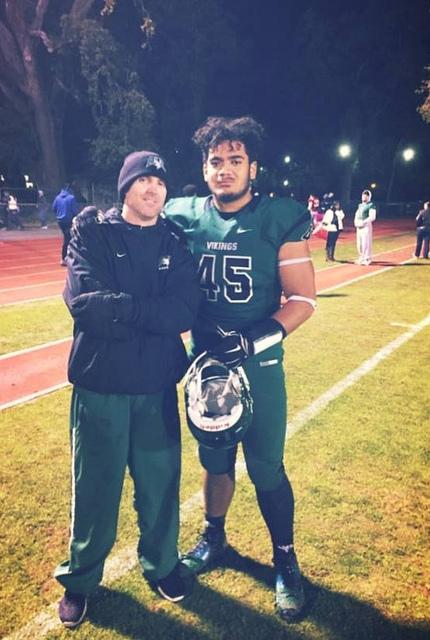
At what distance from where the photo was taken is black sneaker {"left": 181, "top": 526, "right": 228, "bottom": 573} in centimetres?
286

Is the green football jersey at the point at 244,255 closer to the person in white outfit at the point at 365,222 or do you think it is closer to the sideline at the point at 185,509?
the sideline at the point at 185,509

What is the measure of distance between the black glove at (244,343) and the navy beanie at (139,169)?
3.10ft

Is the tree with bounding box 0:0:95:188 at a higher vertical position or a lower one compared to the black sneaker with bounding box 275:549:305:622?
higher

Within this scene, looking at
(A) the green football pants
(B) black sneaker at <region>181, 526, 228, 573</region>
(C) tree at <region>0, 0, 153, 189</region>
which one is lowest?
(B) black sneaker at <region>181, 526, 228, 573</region>

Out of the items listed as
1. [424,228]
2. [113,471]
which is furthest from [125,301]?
[424,228]

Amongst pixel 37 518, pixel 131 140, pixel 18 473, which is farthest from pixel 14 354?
pixel 131 140

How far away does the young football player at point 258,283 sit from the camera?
2.62m

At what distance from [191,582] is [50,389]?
318 cm

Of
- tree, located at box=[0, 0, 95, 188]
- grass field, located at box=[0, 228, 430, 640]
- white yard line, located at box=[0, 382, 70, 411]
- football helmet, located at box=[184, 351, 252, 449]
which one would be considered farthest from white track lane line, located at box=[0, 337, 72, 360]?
tree, located at box=[0, 0, 95, 188]

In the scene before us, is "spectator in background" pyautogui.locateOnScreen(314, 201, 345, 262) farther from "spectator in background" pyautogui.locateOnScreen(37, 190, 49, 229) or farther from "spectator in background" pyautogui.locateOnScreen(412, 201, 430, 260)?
"spectator in background" pyautogui.locateOnScreen(37, 190, 49, 229)

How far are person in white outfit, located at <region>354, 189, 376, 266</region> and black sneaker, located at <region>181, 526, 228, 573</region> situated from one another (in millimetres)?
12903

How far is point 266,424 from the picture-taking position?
2.64 meters

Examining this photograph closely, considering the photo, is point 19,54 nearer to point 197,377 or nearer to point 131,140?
point 131,140

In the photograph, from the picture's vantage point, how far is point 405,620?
2.55m
